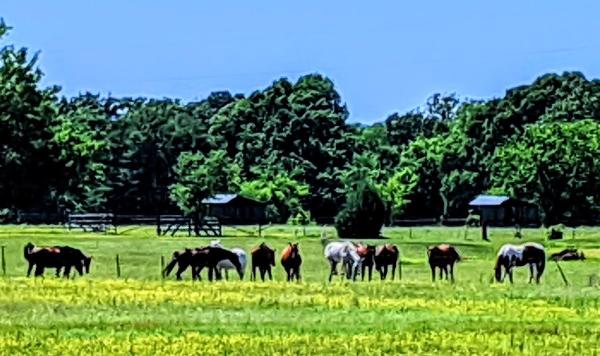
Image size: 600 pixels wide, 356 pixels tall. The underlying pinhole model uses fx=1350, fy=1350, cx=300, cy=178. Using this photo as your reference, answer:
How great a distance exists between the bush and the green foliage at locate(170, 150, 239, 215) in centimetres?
2398

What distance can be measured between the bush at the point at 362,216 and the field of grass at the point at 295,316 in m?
32.7

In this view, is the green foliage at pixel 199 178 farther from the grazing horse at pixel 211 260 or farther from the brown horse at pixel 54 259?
the grazing horse at pixel 211 260

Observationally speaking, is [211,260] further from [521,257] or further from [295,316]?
[295,316]

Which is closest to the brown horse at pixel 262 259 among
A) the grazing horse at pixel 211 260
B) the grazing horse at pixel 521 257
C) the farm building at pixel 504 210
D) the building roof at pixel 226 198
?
the grazing horse at pixel 211 260

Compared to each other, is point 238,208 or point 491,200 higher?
point 491,200

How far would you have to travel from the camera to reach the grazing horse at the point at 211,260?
153ft

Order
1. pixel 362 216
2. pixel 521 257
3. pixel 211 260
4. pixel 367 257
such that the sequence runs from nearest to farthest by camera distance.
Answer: pixel 211 260 < pixel 521 257 < pixel 367 257 < pixel 362 216

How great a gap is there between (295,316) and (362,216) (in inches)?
2068

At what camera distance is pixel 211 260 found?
46781 millimetres

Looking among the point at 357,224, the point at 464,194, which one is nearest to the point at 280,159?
the point at 464,194

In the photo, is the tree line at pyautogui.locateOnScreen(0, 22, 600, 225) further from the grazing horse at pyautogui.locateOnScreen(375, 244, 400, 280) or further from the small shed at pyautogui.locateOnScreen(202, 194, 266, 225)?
the grazing horse at pyautogui.locateOnScreen(375, 244, 400, 280)

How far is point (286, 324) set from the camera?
29688 millimetres

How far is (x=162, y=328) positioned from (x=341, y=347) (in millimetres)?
5048

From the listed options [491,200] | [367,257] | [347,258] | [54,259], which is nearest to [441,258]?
[367,257]
